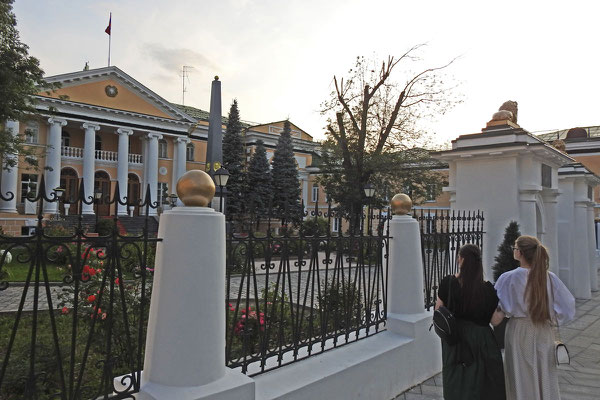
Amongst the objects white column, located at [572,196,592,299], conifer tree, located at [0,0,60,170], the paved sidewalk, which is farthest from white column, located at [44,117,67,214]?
white column, located at [572,196,592,299]

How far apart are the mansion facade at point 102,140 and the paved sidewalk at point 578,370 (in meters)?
23.8

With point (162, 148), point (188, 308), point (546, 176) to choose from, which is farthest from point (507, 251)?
point (162, 148)

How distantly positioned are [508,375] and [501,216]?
471cm

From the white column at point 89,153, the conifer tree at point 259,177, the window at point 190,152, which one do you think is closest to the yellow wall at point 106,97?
the white column at point 89,153

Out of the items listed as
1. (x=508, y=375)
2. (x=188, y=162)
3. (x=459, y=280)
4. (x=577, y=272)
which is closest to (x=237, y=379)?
(x=459, y=280)

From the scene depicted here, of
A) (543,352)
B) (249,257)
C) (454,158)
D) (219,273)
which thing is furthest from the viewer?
(454,158)

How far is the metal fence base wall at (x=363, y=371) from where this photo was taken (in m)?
3.04

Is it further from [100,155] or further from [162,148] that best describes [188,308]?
[162,148]

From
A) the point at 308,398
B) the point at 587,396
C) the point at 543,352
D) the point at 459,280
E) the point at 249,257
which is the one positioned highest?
the point at 249,257

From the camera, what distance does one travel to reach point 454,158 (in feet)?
26.3

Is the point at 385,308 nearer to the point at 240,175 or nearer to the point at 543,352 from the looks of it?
the point at 543,352

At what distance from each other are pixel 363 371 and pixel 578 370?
349 cm

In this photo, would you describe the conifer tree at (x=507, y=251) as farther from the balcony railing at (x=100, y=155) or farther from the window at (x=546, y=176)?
the balcony railing at (x=100, y=155)

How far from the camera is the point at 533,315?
10.3 feet
